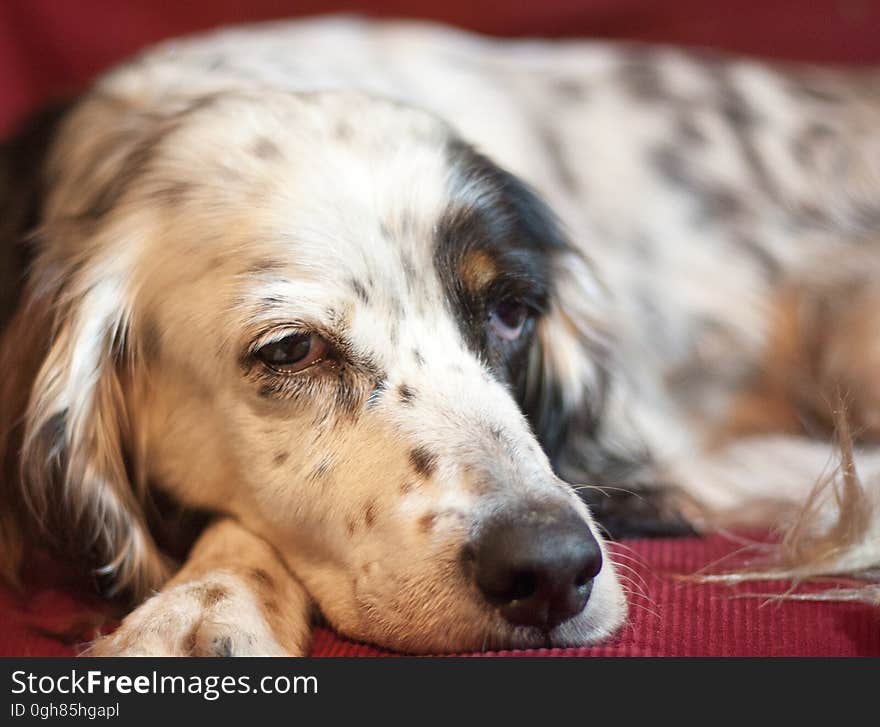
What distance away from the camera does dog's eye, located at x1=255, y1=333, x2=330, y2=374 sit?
1.47 m

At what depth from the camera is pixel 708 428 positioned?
2209 millimetres

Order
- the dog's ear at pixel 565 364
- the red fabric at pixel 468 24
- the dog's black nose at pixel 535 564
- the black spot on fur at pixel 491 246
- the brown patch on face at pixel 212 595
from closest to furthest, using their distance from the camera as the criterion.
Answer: the dog's black nose at pixel 535 564 < the brown patch on face at pixel 212 595 < the black spot on fur at pixel 491 246 < the dog's ear at pixel 565 364 < the red fabric at pixel 468 24

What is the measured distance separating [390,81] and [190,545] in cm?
103

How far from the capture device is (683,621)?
52.9 inches

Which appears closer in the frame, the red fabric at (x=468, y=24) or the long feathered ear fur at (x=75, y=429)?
the long feathered ear fur at (x=75, y=429)

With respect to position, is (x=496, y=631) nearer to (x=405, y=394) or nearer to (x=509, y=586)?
(x=509, y=586)

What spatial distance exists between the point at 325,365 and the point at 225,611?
344mm

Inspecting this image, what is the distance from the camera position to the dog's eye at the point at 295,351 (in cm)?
147

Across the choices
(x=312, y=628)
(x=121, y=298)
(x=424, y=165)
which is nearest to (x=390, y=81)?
(x=424, y=165)

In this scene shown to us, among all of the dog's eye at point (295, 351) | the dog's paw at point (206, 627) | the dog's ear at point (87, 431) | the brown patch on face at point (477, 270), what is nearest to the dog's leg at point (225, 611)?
the dog's paw at point (206, 627)

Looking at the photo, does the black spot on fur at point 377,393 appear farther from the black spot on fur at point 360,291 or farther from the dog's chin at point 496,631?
the dog's chin at point 496,631

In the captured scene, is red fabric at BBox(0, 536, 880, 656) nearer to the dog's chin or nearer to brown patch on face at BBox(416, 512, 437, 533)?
the dog's chin

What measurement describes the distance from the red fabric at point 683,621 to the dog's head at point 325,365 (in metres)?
0.04

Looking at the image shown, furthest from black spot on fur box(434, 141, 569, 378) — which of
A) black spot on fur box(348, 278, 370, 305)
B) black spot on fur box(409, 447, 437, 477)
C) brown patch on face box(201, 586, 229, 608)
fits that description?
brown patch on face box(201, 586, 229, 608)
